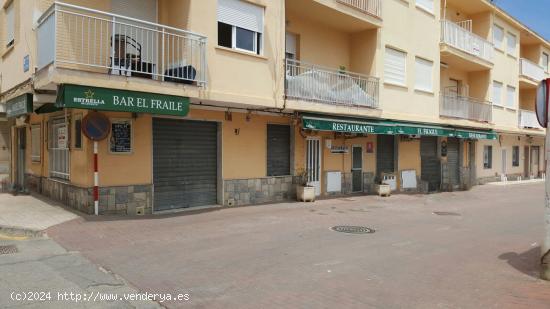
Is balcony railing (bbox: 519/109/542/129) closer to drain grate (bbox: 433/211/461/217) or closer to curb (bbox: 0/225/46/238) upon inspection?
drain grate (bbox: 433/211/461/217)

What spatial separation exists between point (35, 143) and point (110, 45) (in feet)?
20.2

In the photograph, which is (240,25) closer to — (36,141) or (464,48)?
(36,141)

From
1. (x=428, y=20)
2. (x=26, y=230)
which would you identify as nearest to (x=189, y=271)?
(x=26, y=230)

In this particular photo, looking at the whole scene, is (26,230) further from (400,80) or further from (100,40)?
(400,80)

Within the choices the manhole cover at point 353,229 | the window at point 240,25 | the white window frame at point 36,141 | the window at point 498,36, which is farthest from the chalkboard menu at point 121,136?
the window at point 498,36

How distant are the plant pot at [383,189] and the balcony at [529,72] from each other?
17840 mm

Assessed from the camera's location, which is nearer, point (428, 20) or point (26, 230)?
point (26, 230)

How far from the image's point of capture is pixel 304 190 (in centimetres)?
1418

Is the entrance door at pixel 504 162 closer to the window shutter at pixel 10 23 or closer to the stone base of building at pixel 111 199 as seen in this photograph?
the stone base of building at pixel 111 199

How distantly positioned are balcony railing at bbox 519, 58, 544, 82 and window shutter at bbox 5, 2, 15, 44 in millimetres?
29329

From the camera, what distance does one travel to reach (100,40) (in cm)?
973

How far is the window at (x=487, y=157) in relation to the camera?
26.5 meters

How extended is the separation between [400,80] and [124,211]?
12799 mm

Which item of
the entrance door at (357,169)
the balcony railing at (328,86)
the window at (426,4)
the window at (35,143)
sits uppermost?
the window at (426,4)
